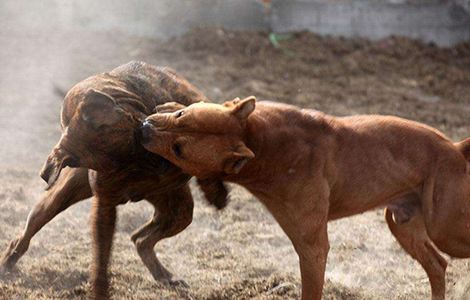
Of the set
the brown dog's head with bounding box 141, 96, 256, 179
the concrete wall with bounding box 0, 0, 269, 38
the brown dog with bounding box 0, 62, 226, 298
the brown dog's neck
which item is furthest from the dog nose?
the concrete wall with bounding box 0, 0, 269, 38

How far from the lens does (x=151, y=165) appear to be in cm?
509

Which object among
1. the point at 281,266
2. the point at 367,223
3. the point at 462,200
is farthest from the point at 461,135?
the point at 462,200

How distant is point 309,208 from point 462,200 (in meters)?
1.02

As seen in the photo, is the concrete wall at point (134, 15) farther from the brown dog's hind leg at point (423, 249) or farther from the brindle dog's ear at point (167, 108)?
the brindle dog's ear at point (167, 108)

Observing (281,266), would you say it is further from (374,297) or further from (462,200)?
(462,200)

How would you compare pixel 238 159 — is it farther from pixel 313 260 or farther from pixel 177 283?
pixel 177 283

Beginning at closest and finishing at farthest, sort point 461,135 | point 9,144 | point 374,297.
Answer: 1. point 374,297
2. point 9,144
3. point 461,135

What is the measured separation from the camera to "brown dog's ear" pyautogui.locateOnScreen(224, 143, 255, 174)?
187 inches

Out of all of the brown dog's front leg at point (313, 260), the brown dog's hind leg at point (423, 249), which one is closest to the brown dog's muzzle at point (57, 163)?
the brown dog's front leg at point (313, 260)

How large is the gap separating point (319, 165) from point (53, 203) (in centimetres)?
189

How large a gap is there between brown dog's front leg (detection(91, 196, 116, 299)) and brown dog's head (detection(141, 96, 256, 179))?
26.0 inches

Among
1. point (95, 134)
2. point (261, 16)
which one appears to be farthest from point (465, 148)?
point (261, 16)

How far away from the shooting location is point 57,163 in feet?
16.3

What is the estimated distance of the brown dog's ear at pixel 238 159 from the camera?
4.74 meters
